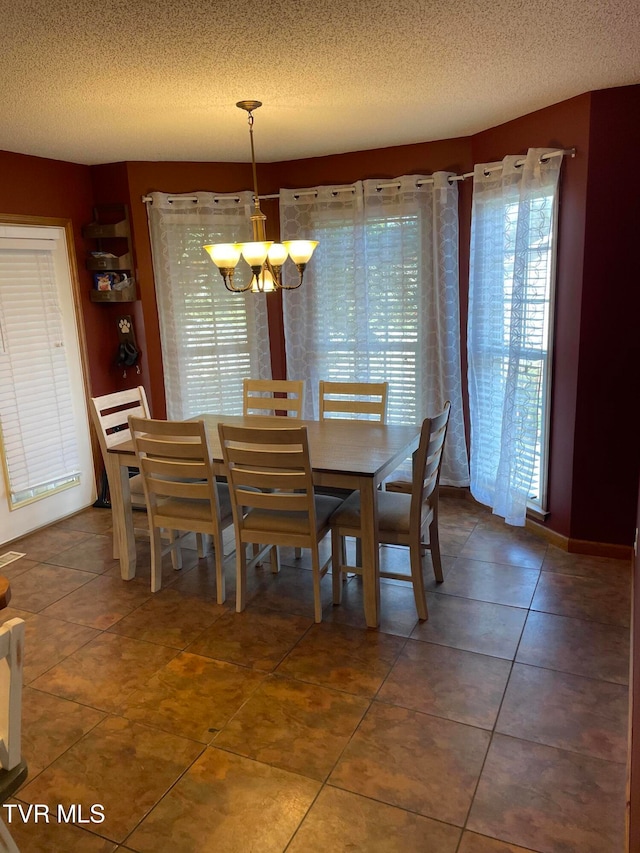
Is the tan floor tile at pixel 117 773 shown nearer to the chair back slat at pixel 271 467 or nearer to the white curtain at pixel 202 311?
the chair back slat at pixel 271 467

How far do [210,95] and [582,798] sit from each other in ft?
10.2

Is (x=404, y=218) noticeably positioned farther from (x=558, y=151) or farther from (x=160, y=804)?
Result: (x=160, y=804)

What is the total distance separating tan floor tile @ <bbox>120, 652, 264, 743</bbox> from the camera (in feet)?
7.56

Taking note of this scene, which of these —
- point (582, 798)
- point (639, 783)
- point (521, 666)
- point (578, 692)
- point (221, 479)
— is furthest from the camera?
point (221, 479)

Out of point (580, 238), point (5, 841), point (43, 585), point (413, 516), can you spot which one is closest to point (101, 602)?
point (43, 585)

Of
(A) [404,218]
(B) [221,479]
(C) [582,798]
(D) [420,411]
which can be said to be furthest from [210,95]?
(C) [582,798]

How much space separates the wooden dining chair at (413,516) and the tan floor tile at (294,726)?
654 mm

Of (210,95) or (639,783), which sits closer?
(639,783)

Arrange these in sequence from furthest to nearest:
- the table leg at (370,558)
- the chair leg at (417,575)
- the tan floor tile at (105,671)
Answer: the chair leg at (417,575), the table leg at (370,558), the tan floor tile at (105,671)

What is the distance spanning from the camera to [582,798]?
6.26ft

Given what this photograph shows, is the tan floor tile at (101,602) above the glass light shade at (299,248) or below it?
below

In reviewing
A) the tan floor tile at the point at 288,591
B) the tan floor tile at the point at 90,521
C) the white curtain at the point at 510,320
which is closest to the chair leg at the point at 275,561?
the tan floor tile at the point at 288,591

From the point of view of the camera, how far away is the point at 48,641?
288cm

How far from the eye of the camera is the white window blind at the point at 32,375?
391 centimetres
